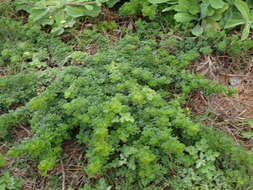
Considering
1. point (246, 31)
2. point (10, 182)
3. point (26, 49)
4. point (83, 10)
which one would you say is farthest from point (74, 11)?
point (10, 182)

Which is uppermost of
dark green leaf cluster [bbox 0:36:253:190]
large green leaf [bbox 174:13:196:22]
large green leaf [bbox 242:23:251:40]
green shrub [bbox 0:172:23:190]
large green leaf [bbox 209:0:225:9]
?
large green leaf [bbox 209:0:225:9]

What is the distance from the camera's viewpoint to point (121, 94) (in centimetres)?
254

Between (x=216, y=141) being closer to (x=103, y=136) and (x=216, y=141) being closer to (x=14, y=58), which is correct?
(x=103, y=136)

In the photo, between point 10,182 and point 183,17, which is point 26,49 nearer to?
point 10,182

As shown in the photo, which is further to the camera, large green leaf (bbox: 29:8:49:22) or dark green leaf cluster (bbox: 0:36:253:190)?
large green leaf (bbox: 29:8:49:22)

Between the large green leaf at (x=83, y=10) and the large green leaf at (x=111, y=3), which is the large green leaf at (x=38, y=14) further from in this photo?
the large green leaf at (x=111, y=3)

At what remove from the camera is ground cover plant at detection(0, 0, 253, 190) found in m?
2.37

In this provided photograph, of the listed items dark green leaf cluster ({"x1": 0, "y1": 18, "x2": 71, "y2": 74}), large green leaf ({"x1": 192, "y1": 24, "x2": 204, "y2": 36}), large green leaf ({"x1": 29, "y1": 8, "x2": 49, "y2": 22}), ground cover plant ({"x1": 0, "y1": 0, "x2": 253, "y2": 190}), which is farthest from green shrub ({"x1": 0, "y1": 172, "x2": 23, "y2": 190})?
large green leaf ({"x1": 192, "y1": 24, "x2": 204, "y2": 36})

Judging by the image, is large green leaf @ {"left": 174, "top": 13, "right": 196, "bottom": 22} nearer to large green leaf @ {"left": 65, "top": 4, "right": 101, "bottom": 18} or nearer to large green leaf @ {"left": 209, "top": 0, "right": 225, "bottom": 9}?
large green leaf @ {"left": 209, "top": 0, "right": 225, "bottom": 9}

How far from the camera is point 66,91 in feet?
8.38

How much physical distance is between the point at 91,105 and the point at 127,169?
487 mm

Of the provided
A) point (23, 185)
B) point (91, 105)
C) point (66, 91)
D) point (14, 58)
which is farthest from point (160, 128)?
point (14, 58)

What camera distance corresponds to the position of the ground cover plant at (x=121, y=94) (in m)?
2.37

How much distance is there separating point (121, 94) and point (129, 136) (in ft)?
0.99
